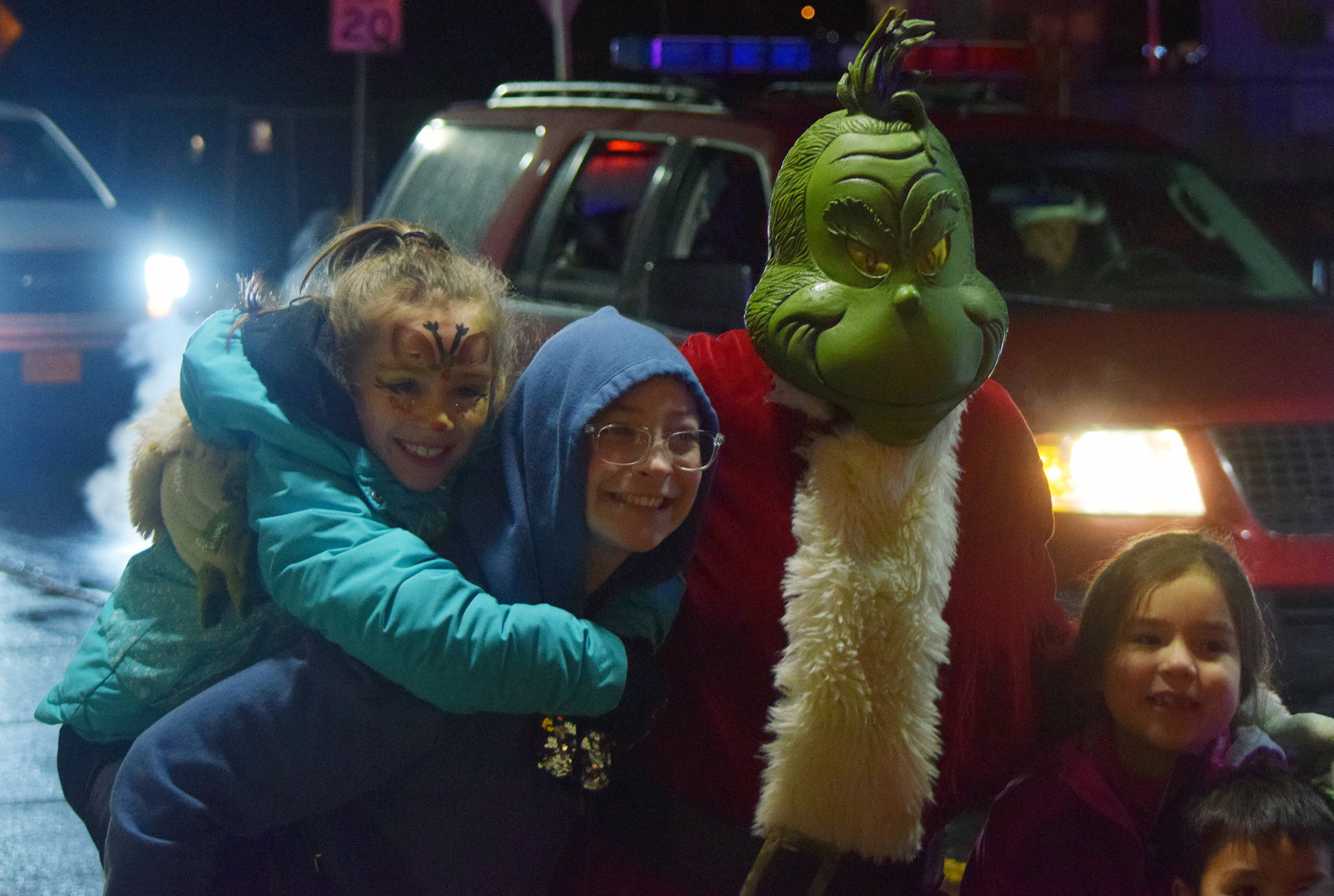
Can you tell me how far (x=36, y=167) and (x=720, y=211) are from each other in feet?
21.4

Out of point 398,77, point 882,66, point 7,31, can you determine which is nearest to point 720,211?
point 882,66

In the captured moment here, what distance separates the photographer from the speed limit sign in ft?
33.3

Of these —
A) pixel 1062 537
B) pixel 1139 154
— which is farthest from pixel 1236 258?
pixel 1062 537

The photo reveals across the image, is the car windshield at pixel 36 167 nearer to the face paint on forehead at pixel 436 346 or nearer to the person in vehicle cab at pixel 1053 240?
the person in vehicle cab at pixel 1053 240

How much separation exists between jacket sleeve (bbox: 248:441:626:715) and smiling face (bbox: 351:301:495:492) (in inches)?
4.4

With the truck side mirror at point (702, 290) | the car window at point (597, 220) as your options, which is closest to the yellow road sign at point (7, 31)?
the car window at point (597, 220)

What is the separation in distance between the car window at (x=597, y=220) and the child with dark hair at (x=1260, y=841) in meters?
2.94

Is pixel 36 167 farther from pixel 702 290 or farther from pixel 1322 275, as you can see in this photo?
pixel 1322 275

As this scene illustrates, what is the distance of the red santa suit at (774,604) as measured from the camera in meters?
2.17

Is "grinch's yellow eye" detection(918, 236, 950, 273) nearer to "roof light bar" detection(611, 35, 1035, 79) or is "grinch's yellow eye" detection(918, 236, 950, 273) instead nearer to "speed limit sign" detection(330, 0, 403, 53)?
"roof light bar" detection(611, 35, 1035, 79)

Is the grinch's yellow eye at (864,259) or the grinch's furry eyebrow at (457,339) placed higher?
the grinch's yellow eye at (864,259)

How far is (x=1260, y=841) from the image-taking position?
2.19m

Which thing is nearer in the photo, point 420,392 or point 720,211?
point 420,392

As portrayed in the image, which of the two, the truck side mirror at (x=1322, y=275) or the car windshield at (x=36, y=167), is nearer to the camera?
the truck side mirror at (x=1322, y=275)
